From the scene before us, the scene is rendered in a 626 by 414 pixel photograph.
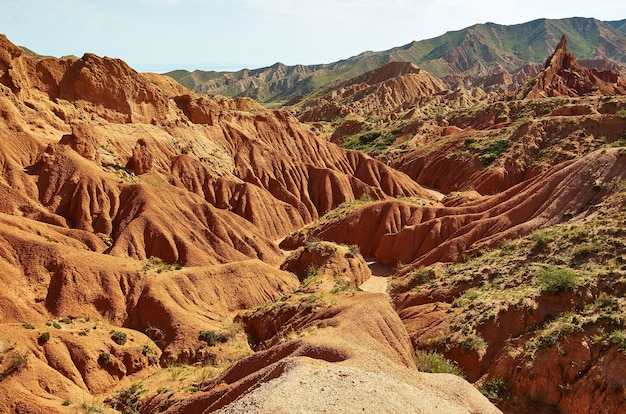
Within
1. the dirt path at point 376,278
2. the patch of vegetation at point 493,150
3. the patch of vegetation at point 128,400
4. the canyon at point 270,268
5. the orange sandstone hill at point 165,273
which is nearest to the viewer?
the orange sandstone hill at point 165,273

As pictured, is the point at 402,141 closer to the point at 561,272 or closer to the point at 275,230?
the point at 275,230

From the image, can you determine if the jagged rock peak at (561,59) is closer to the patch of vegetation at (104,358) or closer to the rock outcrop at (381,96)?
the rock outcrop at (381,96)

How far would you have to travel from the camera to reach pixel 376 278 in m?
42.1

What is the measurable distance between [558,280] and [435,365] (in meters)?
8.22

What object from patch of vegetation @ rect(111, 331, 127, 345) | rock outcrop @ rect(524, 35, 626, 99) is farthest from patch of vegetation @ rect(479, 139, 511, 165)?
patch of vegetation @ rect(111, 331, 127, 345)

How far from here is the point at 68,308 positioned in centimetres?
2831

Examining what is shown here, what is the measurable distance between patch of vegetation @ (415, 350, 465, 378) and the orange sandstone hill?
136cm

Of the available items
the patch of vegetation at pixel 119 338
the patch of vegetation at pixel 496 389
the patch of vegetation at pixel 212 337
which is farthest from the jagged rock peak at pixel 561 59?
the patch of vegetation at pixel 119 338

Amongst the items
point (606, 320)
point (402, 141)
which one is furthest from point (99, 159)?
point (402, 141)

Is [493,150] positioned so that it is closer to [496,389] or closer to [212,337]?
[496,389]

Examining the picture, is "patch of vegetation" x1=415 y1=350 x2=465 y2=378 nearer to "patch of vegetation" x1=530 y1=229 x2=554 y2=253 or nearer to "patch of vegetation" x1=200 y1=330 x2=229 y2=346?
"patch of vegetation" x1=530 y1=229 x2=554 y2=253

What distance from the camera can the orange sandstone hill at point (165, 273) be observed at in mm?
16641

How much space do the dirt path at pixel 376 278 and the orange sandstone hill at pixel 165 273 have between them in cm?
118

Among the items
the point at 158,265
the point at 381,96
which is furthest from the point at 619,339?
the point at 381,96
